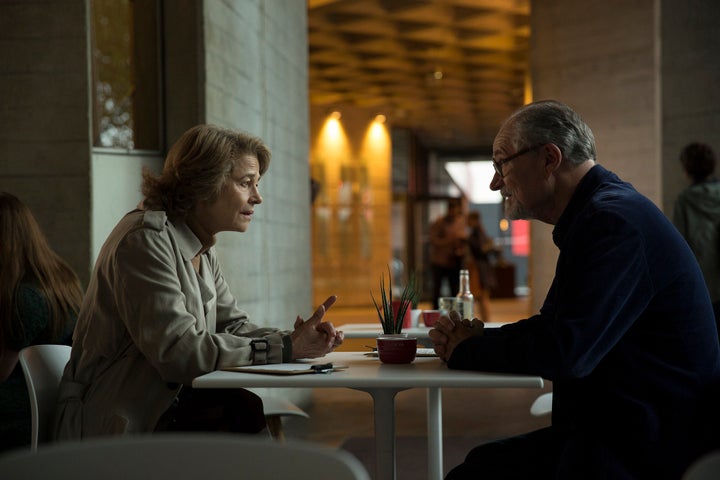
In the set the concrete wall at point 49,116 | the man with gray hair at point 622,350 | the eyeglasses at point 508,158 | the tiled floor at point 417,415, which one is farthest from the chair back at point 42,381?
the tiled floor at point 417,415

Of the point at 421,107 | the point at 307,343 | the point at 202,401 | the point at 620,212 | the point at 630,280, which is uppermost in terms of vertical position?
the point at 421,107

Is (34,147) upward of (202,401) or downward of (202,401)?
upward

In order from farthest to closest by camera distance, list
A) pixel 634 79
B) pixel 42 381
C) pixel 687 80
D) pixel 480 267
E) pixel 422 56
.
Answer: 1. pixel 422 56
2. pixel 480 267
3. pixel 634 79
4. pixel 687 80
5. pixel 42 381

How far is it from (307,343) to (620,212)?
878mm

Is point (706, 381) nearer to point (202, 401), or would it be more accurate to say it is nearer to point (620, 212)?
point (620, 212)

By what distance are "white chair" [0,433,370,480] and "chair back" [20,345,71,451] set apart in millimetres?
1357

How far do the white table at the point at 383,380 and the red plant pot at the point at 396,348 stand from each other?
3cm

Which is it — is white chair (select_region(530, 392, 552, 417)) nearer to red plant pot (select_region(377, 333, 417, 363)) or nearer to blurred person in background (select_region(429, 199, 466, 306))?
red plant pot (select_region(377, 333, 417, 363))

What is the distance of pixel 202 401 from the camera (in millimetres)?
2277

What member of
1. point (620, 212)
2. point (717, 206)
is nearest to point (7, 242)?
point (620, 212)

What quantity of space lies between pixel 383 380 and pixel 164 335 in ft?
1.90

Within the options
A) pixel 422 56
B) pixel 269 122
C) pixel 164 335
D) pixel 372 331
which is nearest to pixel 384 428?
pixel 164 335

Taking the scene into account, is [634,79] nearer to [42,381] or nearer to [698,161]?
[698,161]

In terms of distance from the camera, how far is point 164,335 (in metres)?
2.08
